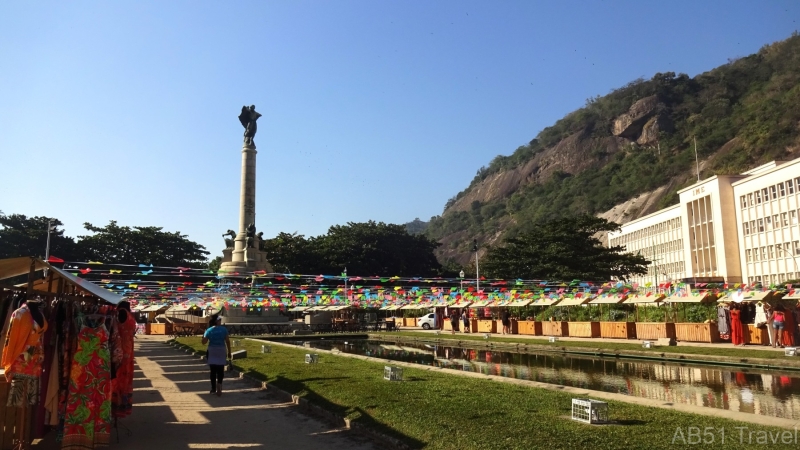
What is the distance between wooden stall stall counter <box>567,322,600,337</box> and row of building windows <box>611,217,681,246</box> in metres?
54.7

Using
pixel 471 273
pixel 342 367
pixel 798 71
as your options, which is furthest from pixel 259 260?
pixel 798 71

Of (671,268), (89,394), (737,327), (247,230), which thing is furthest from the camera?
(671,268)

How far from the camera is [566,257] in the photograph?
2202 inches

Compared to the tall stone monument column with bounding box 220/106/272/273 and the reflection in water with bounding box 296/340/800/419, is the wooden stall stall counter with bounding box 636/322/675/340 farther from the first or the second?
the tall stone monument column with bounding box 220/106/272/273

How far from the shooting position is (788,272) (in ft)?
179

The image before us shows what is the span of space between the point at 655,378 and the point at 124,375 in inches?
459

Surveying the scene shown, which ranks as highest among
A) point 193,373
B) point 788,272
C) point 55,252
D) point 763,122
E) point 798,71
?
point 798,71

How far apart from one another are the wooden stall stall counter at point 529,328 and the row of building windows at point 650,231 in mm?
52955

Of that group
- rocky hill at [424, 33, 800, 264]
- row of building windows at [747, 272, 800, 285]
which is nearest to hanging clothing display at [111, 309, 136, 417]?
row of building windows at [747, 272, 800, 285]

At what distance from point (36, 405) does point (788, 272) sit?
205ft

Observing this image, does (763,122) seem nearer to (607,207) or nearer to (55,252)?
(607,207)

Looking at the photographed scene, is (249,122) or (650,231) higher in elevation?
(249,122)

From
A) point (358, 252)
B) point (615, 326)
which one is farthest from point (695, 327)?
point (358, 252)

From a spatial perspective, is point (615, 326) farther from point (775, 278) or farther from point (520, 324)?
point (775, 278)
